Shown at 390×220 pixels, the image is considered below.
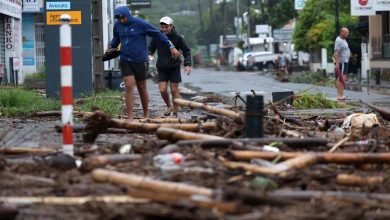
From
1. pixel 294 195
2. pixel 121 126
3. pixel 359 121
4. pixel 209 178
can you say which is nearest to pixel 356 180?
pixel 294 195

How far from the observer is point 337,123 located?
36.7ft

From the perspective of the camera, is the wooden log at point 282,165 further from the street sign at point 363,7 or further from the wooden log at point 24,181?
the street sign at point 363,7

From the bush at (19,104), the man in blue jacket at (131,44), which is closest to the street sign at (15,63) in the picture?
the bush at (19,104)

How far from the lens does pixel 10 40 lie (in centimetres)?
3628

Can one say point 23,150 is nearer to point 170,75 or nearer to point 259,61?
point 170,75

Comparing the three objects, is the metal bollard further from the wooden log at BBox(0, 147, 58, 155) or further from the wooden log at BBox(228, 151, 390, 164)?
the wooden log at BBox(0, 147, 58, 155)

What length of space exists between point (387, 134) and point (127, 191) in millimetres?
3376

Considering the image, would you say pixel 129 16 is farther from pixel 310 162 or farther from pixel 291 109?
pixel 310 162

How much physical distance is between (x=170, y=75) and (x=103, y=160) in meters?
7.47

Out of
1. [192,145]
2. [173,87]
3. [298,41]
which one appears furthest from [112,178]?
[298,41]

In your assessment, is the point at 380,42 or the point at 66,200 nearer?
the point at 66,200

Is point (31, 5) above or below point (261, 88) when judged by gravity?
above

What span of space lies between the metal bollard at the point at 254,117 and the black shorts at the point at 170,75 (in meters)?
6.36

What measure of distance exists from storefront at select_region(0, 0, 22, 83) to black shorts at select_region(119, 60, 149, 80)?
A: 847 inches
